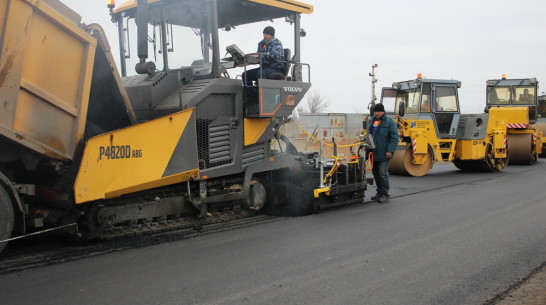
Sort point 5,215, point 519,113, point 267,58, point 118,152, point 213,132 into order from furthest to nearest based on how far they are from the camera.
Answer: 1. point 519,113
2. point 267,58
3. point 213,132
4. point 118,152
5. point 5,215

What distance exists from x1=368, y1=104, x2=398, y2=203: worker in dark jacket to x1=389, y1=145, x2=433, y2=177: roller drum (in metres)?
3.65

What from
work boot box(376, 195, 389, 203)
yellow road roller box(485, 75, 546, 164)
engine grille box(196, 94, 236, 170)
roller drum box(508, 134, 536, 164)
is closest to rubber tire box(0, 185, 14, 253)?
engine grille box(196, 94, 236, 170)

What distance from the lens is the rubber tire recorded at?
4.08 m

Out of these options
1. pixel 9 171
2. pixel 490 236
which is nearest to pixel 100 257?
pixel 9 171

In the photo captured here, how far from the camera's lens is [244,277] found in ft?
13.0

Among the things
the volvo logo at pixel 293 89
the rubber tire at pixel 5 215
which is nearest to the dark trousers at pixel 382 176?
the volvo logo at pixel 293 89

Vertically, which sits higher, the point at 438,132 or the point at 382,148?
the point at 438,132

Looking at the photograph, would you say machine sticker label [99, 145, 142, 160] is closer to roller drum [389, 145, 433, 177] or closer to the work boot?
the work boot

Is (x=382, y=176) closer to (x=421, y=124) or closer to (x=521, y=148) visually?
(x=421, y=124)

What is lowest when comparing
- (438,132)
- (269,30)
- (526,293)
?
(526,293)

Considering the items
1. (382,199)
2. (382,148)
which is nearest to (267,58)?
(382,148)

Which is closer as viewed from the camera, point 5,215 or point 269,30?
point 5,215

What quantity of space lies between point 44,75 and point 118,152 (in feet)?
3.17

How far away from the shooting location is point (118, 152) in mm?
4566
